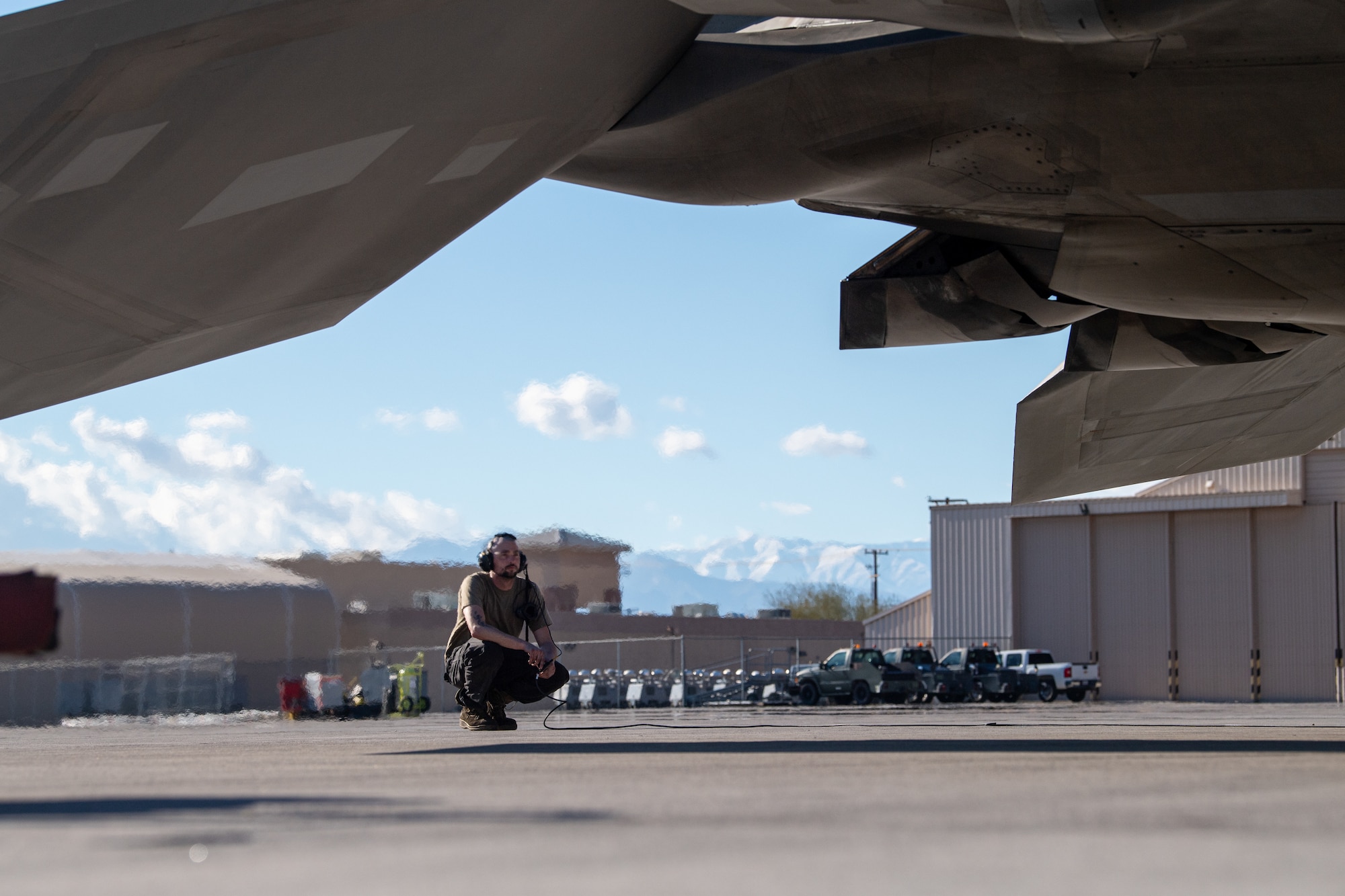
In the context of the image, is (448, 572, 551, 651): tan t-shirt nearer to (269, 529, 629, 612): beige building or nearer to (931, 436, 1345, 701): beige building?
(269, 529, 629, 612): beige building

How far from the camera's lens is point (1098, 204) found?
809 centimetres

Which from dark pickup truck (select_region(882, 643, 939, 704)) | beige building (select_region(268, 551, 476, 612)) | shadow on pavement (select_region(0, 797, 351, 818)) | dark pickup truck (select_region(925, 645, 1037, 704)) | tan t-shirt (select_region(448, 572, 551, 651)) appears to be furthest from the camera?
beige building (select_region(268, 551, 476, 612))

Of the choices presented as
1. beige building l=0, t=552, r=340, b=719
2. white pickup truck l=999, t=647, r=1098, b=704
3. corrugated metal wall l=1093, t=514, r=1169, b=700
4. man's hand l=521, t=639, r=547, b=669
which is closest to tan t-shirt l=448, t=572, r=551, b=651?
man's hand l=521, t=639, r=547, b=669

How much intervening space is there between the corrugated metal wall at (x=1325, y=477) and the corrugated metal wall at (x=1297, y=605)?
31cm

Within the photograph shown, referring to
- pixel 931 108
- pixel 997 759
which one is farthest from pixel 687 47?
pixel 997 759

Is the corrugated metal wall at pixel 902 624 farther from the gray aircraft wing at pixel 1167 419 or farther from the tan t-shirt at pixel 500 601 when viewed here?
the tan t-shirt at pixel 500 601

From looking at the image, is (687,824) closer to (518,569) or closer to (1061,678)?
(518,569)

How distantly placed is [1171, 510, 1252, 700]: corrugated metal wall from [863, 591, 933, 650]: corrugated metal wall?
32.6 feet

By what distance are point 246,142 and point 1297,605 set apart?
33787mm

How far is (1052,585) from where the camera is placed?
38.1 m

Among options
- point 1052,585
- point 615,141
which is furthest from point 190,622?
point 1052,585

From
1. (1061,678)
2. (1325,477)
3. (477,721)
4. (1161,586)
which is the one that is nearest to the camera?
(477,721)

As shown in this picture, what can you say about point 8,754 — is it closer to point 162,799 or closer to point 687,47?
point 162,799

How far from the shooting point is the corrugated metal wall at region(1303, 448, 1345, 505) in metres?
34.0
